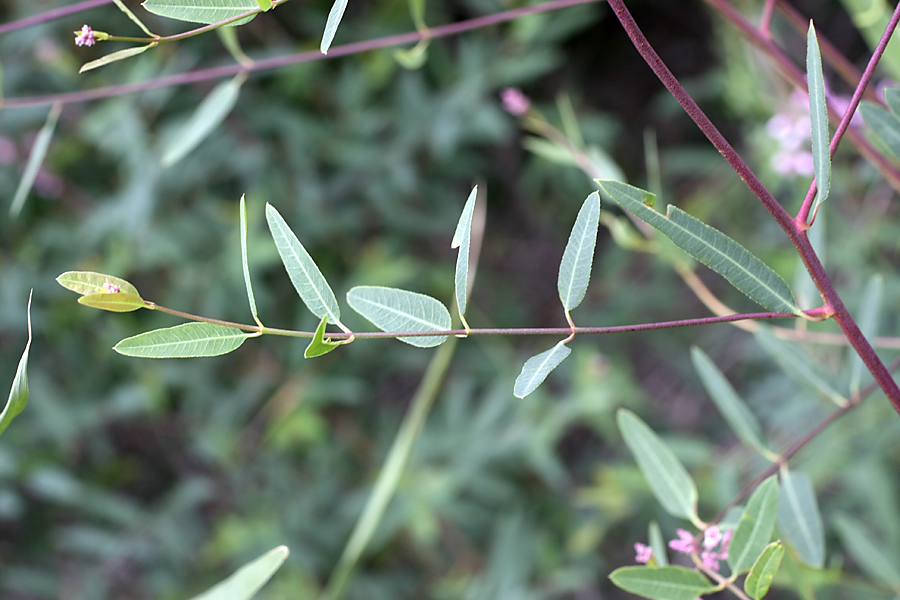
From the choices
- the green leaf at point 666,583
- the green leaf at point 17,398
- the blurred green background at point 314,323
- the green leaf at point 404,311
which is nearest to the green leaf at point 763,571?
the green leaf at point 666,583

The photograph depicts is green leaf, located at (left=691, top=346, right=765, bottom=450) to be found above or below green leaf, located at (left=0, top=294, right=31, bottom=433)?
below

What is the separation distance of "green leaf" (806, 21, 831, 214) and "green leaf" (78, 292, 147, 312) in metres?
0.20

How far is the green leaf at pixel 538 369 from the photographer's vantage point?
0.68 feet

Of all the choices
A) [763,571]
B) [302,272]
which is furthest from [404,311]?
[763,571]

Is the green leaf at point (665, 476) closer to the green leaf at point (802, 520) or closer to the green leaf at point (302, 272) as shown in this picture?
the green leaf at point (802, 520)

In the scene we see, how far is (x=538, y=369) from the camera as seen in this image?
22 centimetres

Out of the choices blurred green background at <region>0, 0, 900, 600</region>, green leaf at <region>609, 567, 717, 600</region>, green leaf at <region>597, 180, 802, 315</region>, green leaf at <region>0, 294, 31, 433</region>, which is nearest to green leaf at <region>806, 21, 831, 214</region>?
green leaf at <region>597, 180, 802, 315</region>

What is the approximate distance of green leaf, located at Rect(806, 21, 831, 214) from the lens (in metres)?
0.20

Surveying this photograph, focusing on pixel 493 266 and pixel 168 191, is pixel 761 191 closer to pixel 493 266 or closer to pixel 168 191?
pixel 168 191

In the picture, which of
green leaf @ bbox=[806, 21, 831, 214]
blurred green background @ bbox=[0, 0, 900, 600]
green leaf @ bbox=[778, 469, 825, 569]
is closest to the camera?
green leaf @ bbox=[806, 21, 831, 214]

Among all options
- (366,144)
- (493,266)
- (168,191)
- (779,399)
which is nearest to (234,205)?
(168,191)

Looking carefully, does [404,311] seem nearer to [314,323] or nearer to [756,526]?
[756,526]

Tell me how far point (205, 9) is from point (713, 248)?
176 mm

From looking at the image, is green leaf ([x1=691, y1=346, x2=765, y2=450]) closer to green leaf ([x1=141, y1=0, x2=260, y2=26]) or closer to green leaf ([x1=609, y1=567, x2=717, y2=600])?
green leaf ([x1=609, y1=567, x2=717, y2=600])
